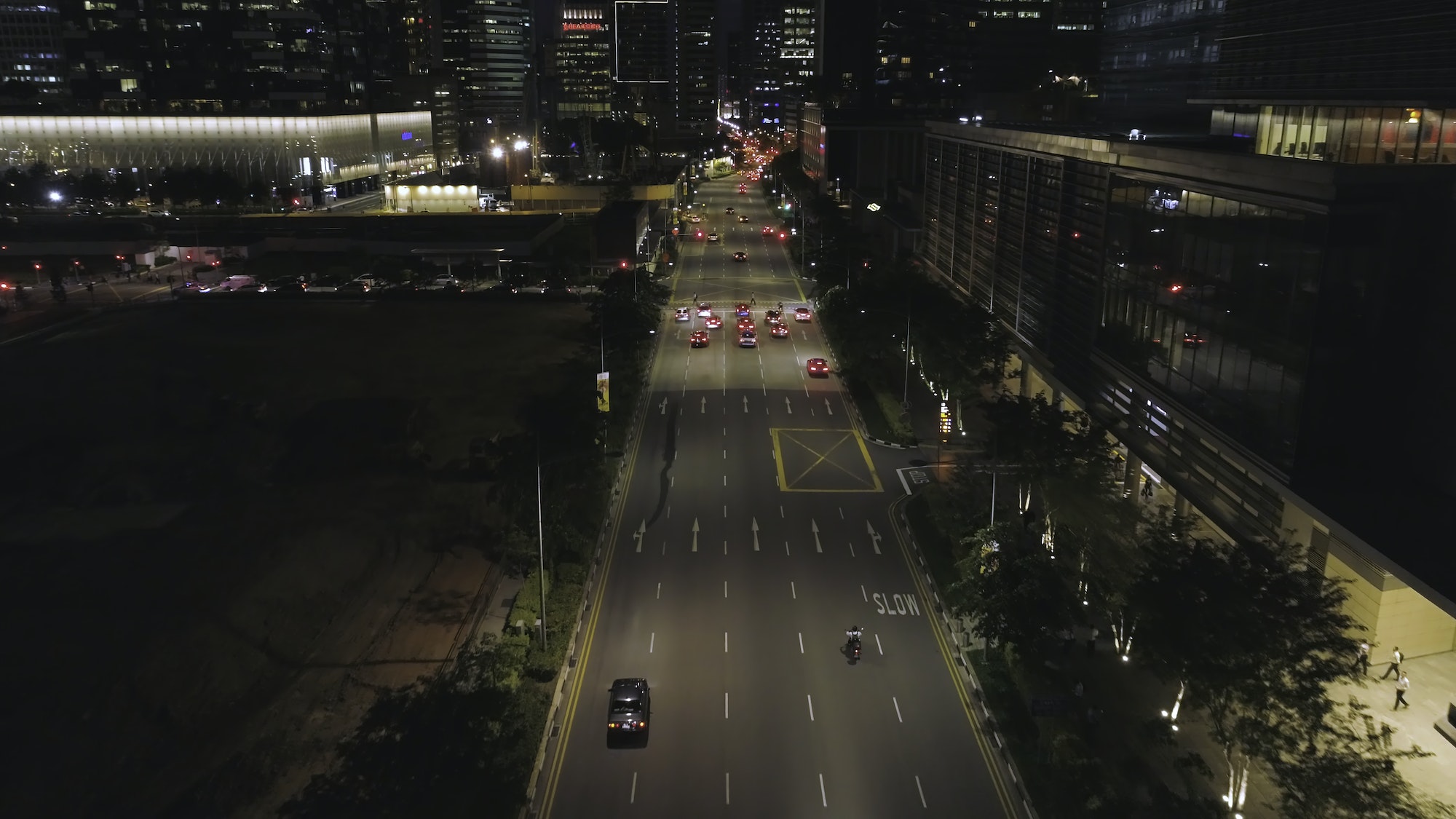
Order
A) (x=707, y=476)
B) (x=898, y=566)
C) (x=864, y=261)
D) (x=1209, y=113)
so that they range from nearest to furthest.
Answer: (x=898, y=566) → (x=707, y=476) → (x=1209, y=113) → (x=864, y=261)

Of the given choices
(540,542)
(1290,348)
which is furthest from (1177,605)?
(540,542)

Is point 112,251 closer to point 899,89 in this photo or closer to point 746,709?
point 746,709

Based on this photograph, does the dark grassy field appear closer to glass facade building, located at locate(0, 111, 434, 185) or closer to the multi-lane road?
the multi-lane road

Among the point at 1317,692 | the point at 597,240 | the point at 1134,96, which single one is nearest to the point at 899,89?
the point at 597,240

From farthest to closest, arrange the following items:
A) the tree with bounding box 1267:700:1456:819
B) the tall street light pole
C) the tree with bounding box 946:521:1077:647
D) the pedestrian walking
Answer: the tall street light pole < the tree with bounding box 946:521:1077:647 < the pedestrian walking < the tree with bounding box 1267:700:1456:819

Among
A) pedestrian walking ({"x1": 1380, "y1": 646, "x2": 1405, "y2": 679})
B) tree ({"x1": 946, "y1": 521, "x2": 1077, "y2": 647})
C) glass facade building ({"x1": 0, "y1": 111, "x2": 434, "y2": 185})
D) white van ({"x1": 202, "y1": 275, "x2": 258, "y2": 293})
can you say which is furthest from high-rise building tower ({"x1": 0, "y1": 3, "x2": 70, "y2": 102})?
pedestrian walking ({"x1": 1380, "y1": 646, "x2": 1405, "y2": 679})

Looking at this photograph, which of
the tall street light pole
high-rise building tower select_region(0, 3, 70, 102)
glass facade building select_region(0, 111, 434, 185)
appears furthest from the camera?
high-rise building tower select_region(0, 3, 70, 102)

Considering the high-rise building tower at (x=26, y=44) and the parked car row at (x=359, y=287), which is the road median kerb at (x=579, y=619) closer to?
the parked car row at (x=359, y=287)
